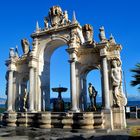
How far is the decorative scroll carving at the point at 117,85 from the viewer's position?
2019cm

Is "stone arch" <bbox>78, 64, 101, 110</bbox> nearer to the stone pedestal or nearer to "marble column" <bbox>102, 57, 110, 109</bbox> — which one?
"marble column" <bbox>102, 57, 110, 109</bbox>

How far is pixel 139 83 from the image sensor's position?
53.0ft

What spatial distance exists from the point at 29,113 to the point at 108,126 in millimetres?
7635

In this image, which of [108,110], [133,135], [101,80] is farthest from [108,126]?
[133,135]

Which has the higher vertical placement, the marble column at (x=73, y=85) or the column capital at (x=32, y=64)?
the column capital at (x=32, y=64)

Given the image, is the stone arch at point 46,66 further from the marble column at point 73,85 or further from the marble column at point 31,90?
the marble column at point 73,85

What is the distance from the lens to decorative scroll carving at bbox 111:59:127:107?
20.2 m

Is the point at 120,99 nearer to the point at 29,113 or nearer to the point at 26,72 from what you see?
the point at 29,113

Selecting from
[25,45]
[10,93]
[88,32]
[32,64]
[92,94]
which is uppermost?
[88,32]

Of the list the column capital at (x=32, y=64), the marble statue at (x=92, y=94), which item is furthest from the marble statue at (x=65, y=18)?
the marble statue at (x=92, y=94)

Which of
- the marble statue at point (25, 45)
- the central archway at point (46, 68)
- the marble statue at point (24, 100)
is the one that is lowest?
the marble statue at point (24, 100)

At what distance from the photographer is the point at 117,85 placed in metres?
Answer: 20.3

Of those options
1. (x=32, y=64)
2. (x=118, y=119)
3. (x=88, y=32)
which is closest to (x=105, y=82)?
(x=118, y=119)

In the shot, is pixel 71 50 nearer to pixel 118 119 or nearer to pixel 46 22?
pixel 46 22
